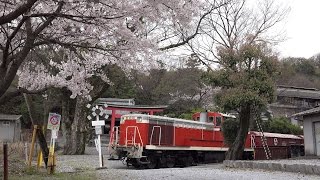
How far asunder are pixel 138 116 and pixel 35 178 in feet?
23.7

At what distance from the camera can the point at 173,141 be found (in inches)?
703

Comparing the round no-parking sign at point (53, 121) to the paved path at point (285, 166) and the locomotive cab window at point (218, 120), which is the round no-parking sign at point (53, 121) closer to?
the paved path at point (285, 166)

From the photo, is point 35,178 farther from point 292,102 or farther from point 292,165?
point 292,102

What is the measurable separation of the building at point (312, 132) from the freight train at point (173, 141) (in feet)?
6.17

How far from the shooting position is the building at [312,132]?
20.5m

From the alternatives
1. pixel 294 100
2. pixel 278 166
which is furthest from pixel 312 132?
pixel 294 100

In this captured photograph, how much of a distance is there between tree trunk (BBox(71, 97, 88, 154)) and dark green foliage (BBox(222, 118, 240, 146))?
10.6 m

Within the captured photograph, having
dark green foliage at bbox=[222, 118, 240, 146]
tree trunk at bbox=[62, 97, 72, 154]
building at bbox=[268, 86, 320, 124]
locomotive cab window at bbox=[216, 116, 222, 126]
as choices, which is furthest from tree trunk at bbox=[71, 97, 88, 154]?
building at bbox=[268, 86, 320, 124]

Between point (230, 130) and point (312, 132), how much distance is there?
5145mm

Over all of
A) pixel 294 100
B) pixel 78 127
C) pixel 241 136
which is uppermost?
pixel 294 100

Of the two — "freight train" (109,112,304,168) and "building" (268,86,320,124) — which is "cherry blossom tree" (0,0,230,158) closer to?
"freight train" (109,112,304,168)

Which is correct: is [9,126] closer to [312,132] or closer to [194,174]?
[312,132]

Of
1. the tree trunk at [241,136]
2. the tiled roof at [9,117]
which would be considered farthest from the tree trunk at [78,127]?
the tiled roof at [9,117]

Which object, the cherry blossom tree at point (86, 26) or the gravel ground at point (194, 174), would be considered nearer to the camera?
the cherry blossom tree at point (86, 26)
